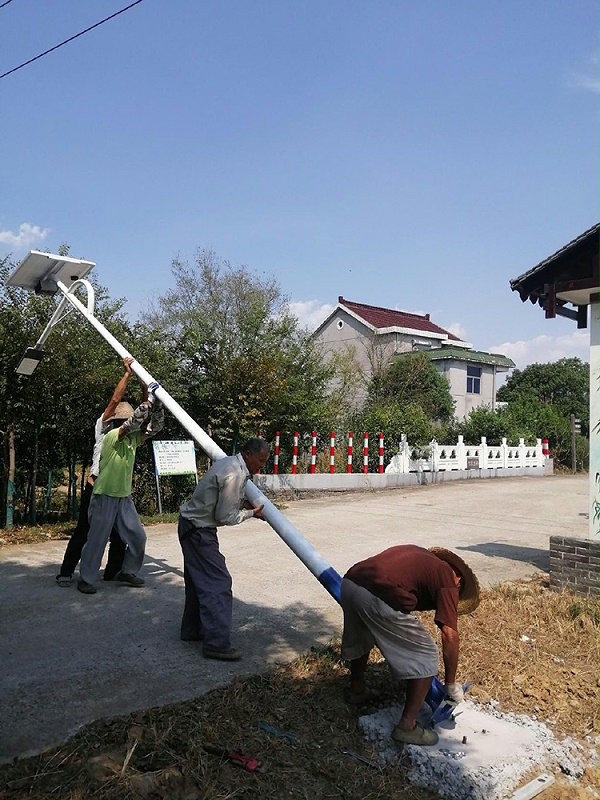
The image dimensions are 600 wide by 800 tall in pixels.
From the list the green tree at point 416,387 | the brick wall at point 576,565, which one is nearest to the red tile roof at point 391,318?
the green tree at point 416,387

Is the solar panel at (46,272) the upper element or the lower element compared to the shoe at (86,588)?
upper

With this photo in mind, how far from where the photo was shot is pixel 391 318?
3878cm

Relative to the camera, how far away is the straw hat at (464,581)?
4316mm

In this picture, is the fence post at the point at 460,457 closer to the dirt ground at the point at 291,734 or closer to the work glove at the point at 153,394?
Answer: the dirt ground at the point at 291,734

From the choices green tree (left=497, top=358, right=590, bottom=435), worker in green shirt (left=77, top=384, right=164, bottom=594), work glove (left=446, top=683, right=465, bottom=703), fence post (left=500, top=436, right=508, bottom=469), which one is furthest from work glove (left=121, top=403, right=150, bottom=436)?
green tree (left=497, top=358, right=590, bottom=435)

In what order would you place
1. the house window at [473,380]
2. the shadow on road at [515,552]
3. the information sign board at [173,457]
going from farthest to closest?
the house window at [473,380] < the information sign board at [173,457] < the shadow on road at [515,552]

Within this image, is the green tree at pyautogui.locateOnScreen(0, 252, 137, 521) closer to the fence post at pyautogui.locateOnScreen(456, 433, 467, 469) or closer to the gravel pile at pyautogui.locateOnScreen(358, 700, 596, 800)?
the gravel pile at pyautogui.locateOnScreen(358, 700, 596, 800)

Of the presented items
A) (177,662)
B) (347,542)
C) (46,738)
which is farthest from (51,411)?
(46,738)

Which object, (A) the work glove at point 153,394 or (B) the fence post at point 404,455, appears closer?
(A) the work glove at point 153,394

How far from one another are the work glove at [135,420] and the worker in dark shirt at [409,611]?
117 inches

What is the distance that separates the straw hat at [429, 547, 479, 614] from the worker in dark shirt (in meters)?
0.24

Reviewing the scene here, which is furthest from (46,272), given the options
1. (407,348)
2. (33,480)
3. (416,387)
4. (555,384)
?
(555,384)

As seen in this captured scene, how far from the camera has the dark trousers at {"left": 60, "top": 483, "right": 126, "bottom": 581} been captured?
22.7 feet

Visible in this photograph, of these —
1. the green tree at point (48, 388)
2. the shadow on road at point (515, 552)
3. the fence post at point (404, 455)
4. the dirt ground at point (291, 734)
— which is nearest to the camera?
the dirt ground at point (291, 734)
